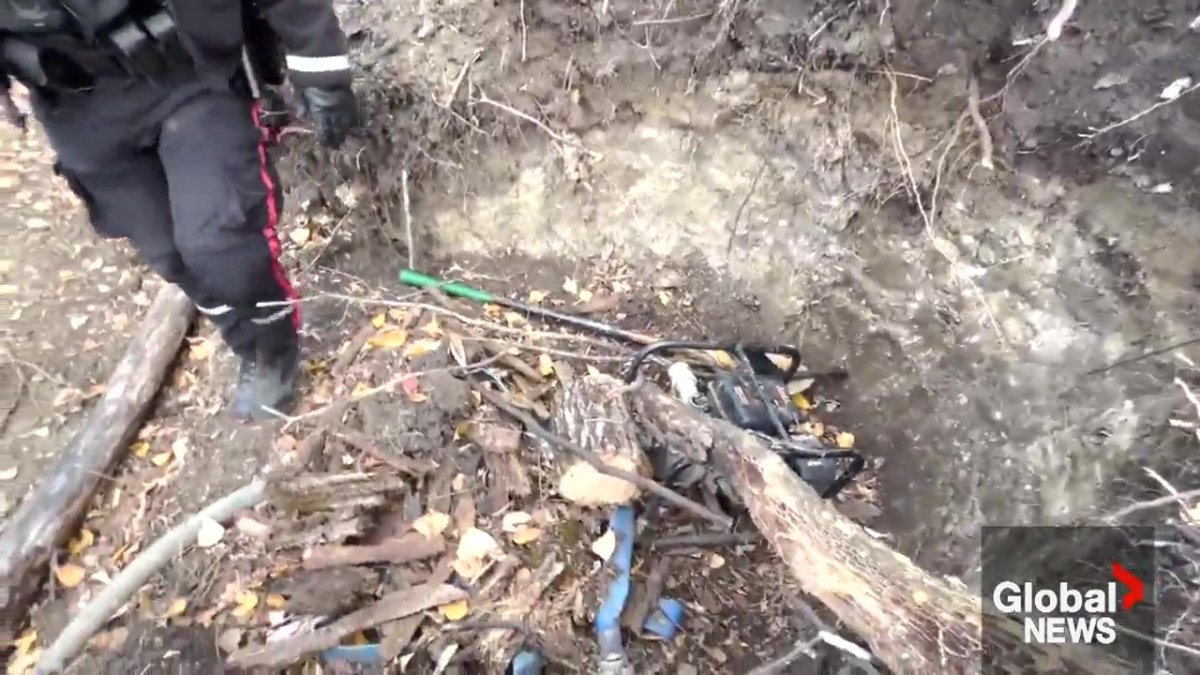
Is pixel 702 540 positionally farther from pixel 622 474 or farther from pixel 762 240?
pixel 762 240

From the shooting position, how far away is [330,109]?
2592 mm

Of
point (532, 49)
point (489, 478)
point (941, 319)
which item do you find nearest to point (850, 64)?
point (941, 319)

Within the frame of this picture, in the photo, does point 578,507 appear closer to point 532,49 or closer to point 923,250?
point 923,250

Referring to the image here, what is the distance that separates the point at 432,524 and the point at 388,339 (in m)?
0.88

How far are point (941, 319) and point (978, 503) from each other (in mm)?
737

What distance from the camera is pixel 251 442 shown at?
9.57ft

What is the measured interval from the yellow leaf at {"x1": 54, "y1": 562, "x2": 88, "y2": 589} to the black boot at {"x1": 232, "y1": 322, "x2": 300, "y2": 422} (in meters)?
0.72

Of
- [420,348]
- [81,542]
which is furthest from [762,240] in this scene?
[81,542]

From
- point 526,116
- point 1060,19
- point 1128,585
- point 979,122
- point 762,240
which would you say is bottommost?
point 1128,585

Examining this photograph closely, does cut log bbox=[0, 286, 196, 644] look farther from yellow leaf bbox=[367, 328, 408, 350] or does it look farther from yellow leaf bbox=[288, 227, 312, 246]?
yellow leaf bbox=[367, 328, 408, 350]

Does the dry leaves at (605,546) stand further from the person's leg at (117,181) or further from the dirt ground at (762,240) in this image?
the person's leg at (117,181)

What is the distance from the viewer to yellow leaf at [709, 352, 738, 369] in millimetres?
3203

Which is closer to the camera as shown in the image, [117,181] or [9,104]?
[9,104]

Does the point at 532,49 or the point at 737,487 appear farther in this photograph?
the point at 532,49
